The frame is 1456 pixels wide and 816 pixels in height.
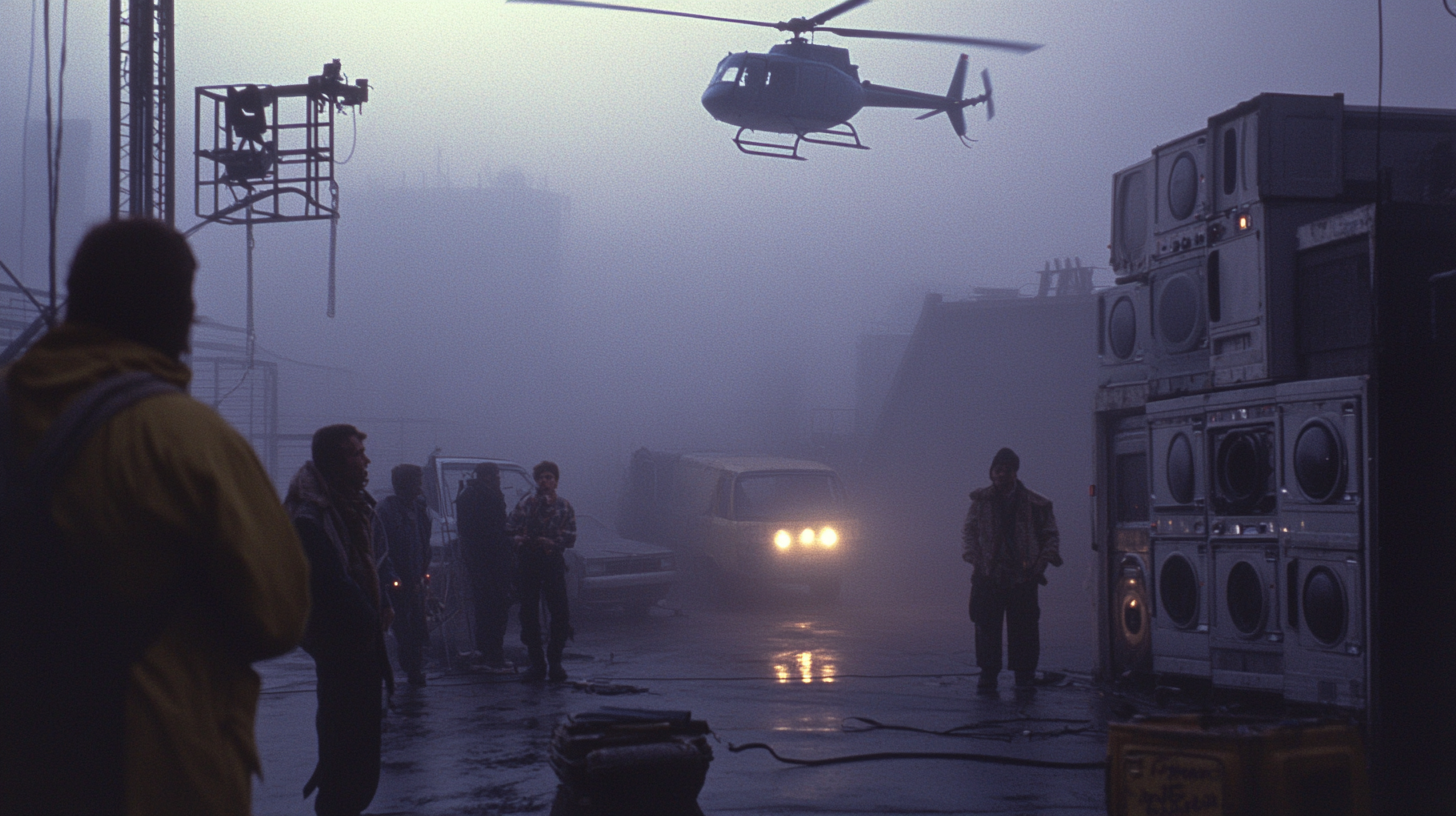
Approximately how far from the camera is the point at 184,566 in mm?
2115

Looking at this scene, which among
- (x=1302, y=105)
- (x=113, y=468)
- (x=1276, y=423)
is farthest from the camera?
(x=1302, y=105)

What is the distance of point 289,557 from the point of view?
7.25 ft

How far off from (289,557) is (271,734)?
7013 mm

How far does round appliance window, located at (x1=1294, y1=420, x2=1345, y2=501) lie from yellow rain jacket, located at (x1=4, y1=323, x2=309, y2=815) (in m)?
6.36

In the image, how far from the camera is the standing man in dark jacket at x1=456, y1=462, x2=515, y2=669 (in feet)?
39.7

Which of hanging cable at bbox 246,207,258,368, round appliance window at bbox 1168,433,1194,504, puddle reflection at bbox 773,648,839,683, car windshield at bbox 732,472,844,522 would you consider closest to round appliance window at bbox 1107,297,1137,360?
round appliance window at bbox 1168,433,1194,504

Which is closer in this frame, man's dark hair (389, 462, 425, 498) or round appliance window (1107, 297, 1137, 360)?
round appliance window (1107, 297, 1137, 360)

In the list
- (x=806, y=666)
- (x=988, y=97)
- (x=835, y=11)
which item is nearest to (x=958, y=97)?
(x=988, y=97)

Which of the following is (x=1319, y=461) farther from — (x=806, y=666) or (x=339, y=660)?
(x=806, y=666)

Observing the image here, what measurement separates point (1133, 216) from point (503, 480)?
382 inches

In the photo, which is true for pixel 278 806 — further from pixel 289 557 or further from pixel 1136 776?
pixel 289 557

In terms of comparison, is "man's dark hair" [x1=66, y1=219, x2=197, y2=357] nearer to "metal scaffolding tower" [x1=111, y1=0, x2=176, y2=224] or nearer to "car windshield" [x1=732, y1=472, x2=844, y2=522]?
"metal scaffolding tower" [x1=111, y1=0, x2=176, y2=224]

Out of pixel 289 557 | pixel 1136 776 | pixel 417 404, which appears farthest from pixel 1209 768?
pixel 417 404

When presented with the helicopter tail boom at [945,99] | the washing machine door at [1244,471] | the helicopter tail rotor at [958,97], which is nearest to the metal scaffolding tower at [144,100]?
the washing machine door at [1244,471]
